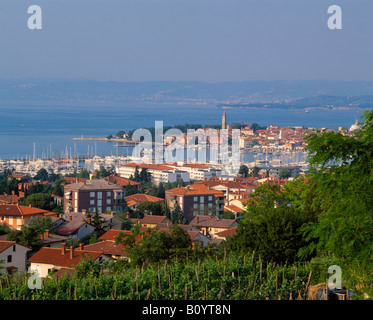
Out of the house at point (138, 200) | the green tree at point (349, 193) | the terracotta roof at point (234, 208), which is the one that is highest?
the green tree at point (349, 193)

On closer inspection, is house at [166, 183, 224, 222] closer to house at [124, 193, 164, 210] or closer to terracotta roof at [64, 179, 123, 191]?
house at [124, 193, 164, 210]

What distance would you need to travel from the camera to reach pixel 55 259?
25.9 feet

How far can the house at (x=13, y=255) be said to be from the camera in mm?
8375

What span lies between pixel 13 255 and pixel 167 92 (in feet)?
271

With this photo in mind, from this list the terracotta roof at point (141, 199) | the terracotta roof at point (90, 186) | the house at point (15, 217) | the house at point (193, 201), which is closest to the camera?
the house at point (15, 217)

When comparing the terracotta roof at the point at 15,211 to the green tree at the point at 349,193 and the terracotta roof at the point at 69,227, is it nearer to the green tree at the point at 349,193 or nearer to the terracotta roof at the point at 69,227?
the terracotta roof at the point at 69,227

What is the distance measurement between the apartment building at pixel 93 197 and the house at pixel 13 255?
32.8ft

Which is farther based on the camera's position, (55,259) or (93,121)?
(93,121)

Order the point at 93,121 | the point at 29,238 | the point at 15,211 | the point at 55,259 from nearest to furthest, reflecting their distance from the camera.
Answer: the point at 55,259 < the point at 29,238 < the point at 15,211 < the point at 93,121

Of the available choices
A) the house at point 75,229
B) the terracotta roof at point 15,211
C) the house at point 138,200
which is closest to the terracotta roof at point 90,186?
the house at point 138,200

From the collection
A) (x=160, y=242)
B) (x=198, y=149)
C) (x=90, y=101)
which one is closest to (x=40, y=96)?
(x=90, y=101)

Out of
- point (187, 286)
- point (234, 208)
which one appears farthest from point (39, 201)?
point (187, 286)

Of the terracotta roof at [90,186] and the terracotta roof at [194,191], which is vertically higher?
the terracotta roof at [90,186]

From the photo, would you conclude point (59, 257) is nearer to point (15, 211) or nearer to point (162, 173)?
point (15, 211)
